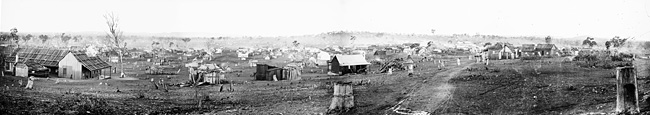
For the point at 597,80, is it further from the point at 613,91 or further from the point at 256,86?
the point at 256,86

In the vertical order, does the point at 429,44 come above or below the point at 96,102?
above

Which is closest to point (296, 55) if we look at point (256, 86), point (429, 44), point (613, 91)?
point (429, 44)

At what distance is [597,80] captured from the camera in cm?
1259

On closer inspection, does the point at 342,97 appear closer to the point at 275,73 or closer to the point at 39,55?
the point at 275,73

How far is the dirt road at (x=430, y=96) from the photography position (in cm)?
1147

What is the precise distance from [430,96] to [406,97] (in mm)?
702

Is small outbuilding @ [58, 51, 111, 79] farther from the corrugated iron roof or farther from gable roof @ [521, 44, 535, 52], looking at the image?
gable roof @ [521, 44, 535, 52]

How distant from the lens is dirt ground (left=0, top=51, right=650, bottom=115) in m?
10.5

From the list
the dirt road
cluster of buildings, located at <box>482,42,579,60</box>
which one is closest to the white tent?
cluster of buildings, located at <box>482,42,579,60</box>

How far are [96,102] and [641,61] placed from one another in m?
16.6

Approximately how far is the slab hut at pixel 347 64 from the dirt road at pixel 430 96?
919 centimetres

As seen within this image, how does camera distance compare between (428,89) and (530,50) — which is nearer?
(428,89)

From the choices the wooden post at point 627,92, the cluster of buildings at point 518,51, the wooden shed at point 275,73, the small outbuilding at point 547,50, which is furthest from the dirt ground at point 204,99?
the small outbuilding at point 547,50

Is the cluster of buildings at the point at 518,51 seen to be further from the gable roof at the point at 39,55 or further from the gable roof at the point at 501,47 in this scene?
the gable roof at the point at 39,55
